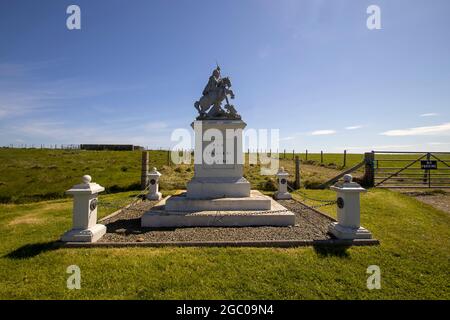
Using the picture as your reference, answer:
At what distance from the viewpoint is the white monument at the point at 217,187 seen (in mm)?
6660

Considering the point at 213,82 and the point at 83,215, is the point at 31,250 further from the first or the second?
the point at 213,82

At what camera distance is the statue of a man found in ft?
27.4

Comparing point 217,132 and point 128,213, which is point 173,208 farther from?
point 217,132

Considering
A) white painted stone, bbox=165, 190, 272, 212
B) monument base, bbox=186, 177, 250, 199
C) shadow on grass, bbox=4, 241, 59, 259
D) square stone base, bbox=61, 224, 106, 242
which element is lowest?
shadow on grass, bbox=4, 241, 59, 259

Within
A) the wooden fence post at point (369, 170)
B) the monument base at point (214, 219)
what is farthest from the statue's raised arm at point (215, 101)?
the wooden fence post at point (369, 170)

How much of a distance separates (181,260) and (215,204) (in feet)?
9.39

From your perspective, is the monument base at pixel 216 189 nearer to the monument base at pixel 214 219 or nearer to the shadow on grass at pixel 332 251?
the monument base at pixel 214 219

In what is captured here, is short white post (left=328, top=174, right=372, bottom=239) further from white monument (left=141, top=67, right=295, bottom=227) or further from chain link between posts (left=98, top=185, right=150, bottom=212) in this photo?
chain link between posts (left=98, top=185, right=150, bottom=212)

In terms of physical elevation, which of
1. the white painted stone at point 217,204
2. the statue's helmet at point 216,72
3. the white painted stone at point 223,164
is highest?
the statue's helmet at point 216,72

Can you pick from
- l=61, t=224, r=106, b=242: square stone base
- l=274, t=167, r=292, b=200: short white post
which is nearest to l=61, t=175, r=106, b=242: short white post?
l=61, t=224, r=106, b=242: square stone base

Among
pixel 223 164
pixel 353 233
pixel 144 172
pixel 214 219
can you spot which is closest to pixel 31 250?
pixel 214 219

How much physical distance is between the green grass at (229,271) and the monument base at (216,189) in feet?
9.32

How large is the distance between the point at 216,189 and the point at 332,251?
3816 mm

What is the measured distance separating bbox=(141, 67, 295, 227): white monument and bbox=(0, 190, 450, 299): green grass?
1823mm
